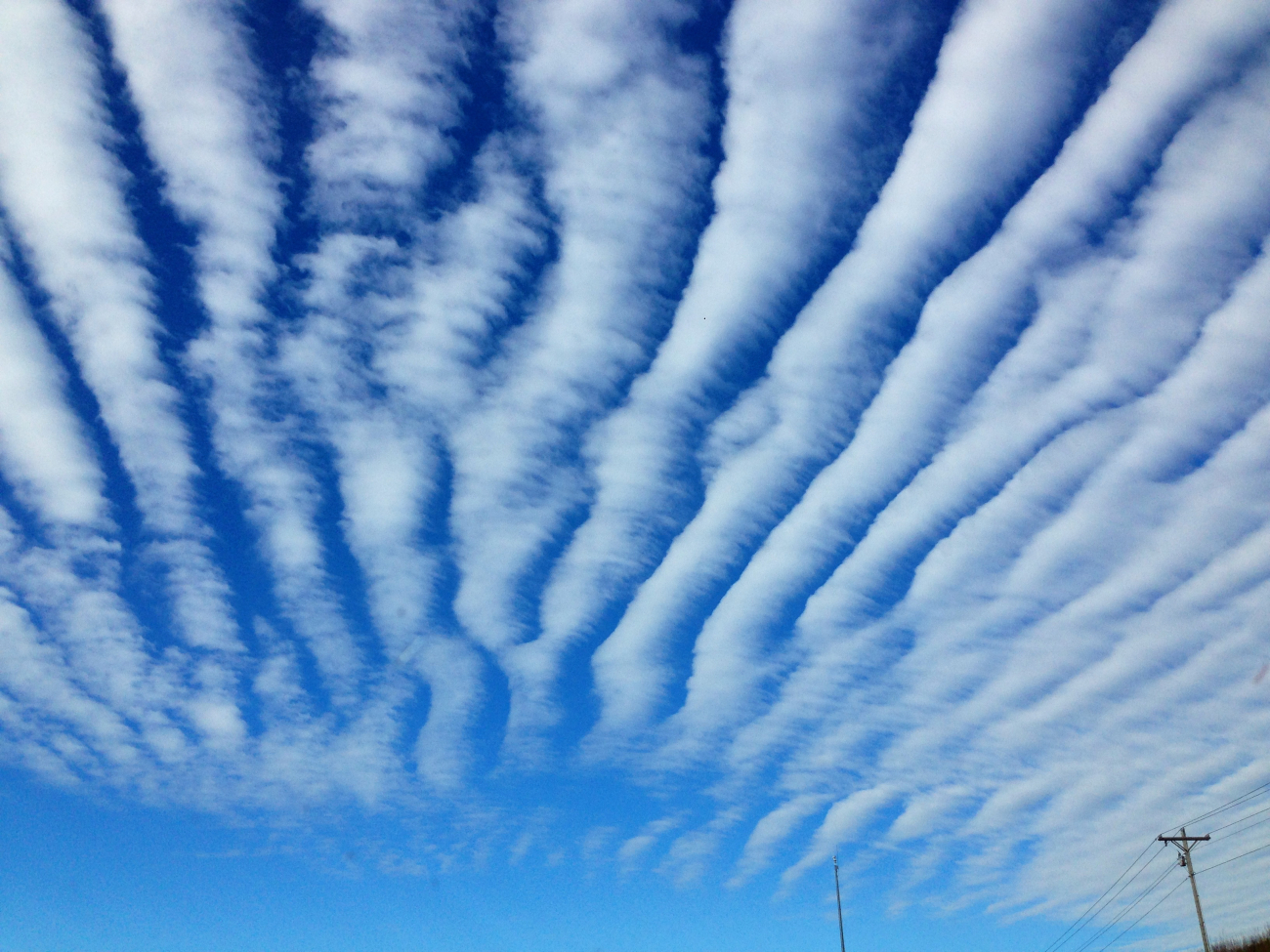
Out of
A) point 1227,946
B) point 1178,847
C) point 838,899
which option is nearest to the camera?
point 1227,946

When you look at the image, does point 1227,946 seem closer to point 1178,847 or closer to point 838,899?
point 1178,847

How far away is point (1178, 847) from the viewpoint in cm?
4853

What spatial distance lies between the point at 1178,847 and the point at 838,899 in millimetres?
24744

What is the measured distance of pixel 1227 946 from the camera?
41.0m

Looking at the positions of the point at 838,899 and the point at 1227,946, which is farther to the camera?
the point at 838,899

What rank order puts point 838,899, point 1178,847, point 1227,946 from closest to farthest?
point 1227,946
point 1178,847
point 838,899

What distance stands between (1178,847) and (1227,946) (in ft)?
26.3

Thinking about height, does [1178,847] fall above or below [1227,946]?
above

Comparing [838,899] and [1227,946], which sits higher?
[838,899]

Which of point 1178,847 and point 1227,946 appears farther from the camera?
point 1178,847

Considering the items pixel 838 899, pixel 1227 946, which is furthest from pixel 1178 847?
pixel 838 899

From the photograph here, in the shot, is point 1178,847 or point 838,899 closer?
point 1178,847

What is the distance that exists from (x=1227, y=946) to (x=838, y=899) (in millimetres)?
28339
